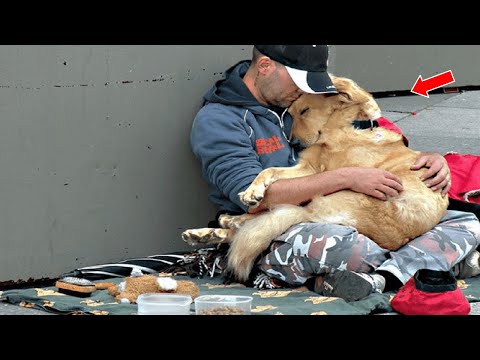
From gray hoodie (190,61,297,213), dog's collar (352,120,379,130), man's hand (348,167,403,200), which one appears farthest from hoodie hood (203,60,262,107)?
man's hand (348,167,403,200)

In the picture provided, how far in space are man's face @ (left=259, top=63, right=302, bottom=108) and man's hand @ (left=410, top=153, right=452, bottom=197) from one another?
72cm

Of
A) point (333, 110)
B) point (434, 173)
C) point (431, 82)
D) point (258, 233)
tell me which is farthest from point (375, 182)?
point (431, 82)

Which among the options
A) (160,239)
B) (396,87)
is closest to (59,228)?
(160,239)

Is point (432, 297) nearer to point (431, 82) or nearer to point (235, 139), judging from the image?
point (235, 139)

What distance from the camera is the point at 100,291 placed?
175 inches

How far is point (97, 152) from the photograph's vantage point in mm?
4758

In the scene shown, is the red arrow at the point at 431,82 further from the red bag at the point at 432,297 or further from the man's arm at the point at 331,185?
the red bag at the point at 432,297

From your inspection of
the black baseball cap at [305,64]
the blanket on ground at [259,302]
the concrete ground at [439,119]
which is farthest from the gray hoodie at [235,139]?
the concrete ground at [439,119]

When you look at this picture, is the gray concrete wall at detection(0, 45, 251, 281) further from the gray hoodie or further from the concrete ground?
the concrete ground

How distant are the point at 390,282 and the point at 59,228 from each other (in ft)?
5.43

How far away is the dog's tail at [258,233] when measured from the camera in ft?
14.8

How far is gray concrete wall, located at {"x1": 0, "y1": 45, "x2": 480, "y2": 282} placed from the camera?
4473 millimetres
